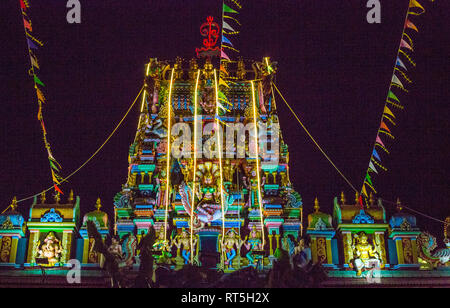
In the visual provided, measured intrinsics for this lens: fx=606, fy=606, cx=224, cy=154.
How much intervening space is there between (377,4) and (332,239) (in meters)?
12.9

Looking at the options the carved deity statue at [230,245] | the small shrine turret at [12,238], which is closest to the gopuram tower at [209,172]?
the carved deity statue at [230,245]

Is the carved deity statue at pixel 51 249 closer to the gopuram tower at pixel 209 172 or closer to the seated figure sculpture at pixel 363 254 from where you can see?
the gopuram tower at pixel 209 172

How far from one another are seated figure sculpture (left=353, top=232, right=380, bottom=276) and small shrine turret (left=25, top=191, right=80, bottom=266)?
44.2 feet

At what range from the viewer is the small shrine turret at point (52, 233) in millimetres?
28500

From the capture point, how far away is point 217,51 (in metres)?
34.3

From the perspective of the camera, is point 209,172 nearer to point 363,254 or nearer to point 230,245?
point 230,245

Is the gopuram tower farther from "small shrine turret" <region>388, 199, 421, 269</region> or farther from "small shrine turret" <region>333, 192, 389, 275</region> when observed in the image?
"small shrine turret" <region>388, 199, 421, 269</region>

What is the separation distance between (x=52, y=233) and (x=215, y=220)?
310 inches

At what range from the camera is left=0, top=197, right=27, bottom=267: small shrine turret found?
93.2 ft

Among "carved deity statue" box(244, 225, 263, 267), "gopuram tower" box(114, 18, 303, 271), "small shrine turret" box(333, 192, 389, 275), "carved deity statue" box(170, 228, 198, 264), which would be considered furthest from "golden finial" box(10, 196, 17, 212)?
"small shrine turret" box(333, 192, 389, 275)

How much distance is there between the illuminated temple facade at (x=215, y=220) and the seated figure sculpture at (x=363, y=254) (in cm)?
5

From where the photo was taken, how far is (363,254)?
1145 inches

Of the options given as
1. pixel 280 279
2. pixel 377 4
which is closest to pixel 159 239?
pixel 280 279

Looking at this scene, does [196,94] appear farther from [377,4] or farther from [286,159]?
[377,4]
